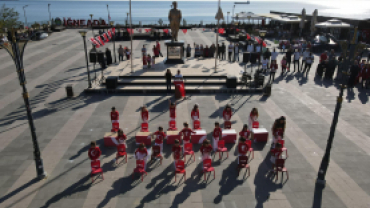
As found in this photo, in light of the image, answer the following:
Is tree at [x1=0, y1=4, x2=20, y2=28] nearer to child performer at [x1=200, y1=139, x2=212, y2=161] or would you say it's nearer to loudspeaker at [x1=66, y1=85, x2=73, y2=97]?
child performer at [x1=200, y1=139, x2=212, y2=161]

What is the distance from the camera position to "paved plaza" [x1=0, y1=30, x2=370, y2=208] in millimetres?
9023

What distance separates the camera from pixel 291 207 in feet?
28.5

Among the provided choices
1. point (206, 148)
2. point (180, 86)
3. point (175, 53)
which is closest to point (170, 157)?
point (206, 148)

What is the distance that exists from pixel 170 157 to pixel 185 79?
10415 mm

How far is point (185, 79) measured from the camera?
2105 cm

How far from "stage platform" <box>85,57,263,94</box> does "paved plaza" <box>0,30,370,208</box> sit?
74 cm

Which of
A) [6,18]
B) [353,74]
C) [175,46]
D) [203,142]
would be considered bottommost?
[203,142]

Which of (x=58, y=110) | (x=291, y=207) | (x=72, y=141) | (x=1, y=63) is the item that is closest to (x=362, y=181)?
(x=291, y=207)

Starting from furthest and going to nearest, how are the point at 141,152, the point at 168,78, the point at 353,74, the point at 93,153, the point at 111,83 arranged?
the point at 353,74, the point at 111,83, the point at 168,78, the point at 141,152, the point at 93,153

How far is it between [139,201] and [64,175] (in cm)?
328

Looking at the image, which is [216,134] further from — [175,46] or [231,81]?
[175,46]

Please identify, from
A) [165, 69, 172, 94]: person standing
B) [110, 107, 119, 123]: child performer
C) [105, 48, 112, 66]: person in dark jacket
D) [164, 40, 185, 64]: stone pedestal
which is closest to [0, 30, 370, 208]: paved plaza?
[165, 69, 172, 94]: person standing

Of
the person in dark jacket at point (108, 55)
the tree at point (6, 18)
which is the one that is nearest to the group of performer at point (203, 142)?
the tree at point (6, 18)

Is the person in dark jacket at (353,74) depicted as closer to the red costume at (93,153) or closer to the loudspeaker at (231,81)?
the loudspeaker at (231,81)
